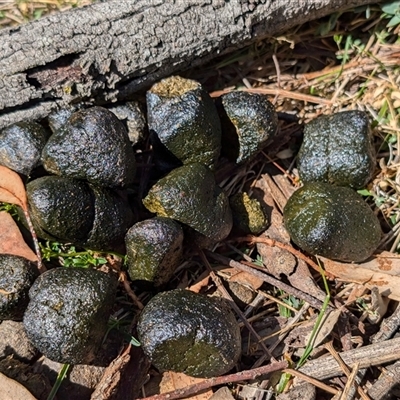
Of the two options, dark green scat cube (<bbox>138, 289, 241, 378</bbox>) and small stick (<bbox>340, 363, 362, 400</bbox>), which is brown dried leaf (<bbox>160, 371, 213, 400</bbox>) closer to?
dark green scat cube (<bbox>138, 289, 241, 378</bbox>)

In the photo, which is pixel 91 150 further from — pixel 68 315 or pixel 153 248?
pixel 68 315

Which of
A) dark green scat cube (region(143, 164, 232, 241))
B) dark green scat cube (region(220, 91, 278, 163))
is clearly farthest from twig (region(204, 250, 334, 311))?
dark green scat cube (region(220, 91, 278, 163))

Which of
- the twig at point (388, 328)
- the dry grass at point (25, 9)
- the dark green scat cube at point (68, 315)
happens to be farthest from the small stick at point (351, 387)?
the dry grass at point (25, 9)

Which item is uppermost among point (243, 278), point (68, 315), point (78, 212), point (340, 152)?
point (78, 212)

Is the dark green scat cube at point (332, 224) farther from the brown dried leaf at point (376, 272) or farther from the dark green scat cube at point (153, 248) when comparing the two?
the dark green scat cube at point (153, 248)

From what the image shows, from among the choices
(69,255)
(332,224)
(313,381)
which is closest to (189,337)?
(313,381)

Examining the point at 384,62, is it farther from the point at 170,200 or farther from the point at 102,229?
the point at 102,229

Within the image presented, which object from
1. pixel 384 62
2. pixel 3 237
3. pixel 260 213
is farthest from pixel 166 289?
pixel 384 62

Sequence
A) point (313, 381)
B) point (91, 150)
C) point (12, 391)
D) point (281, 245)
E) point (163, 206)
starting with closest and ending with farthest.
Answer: point (12, 391)
point (313, 381)
point (91, 150)
point (163, 206)
point (281, 245)
